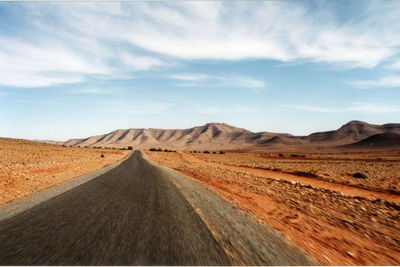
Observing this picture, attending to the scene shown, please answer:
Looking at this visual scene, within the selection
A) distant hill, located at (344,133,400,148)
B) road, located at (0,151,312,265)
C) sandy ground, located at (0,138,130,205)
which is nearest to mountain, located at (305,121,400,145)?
distant hill, located at (344,133,400,148)

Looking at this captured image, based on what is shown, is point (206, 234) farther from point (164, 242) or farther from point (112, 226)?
point (112, 226)

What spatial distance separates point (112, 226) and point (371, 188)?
55.1 ft

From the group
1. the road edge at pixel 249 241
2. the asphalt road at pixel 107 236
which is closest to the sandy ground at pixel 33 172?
the asphalt road at pixel 107 236

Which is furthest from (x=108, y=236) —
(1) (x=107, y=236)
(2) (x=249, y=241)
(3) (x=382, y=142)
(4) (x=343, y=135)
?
(4) (x=343, y=135)

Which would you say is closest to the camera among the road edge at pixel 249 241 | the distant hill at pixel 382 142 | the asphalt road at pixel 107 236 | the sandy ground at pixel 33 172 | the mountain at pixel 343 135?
the asphalt road at pixel 107 236

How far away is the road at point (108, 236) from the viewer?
3266mm

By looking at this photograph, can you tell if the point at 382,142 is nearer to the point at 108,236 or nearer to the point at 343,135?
the point at 343,135

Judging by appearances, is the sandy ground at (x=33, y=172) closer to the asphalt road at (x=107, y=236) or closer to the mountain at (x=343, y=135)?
the asphalt road at (x=107, y=236)

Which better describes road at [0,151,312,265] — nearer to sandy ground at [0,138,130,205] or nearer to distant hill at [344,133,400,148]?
sandy ground at [0,138,130,205]

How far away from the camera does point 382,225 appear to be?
256 inches

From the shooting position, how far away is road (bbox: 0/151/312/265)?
10.7ft

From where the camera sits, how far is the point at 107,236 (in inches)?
161

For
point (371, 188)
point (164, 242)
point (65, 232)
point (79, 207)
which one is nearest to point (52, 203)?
point (79, 207)

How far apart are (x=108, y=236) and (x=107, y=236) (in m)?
0.02
